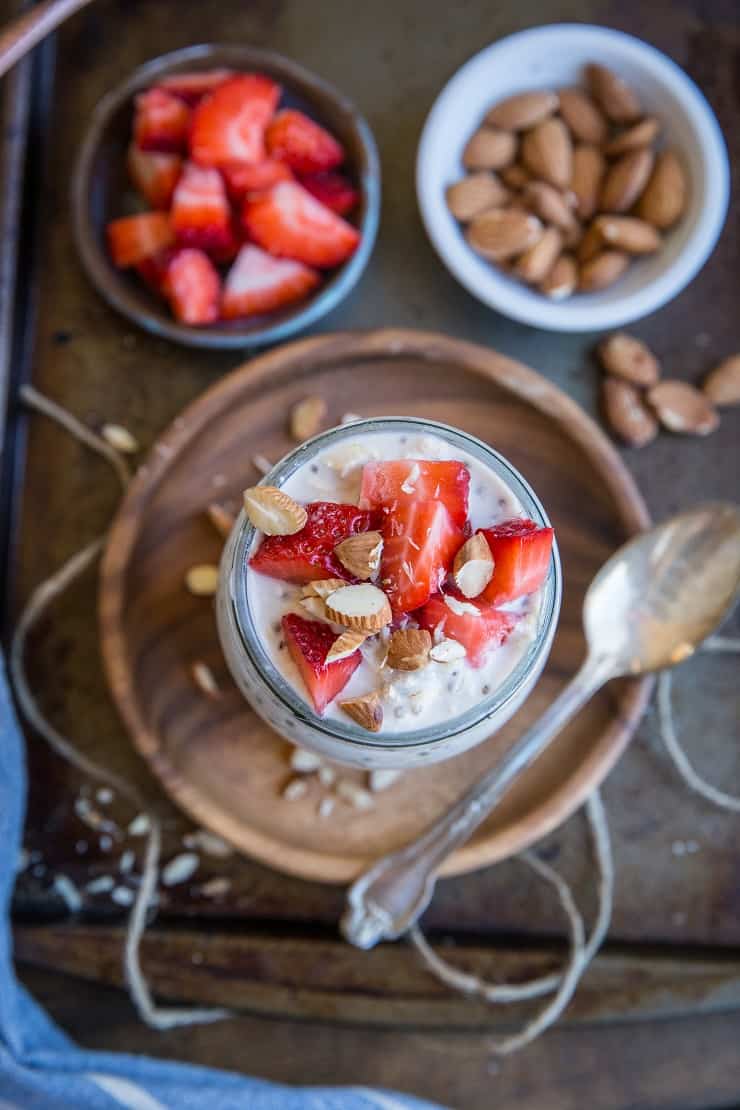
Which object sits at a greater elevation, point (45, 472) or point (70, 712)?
point (45, 472)

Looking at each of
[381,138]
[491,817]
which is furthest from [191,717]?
[381,138]

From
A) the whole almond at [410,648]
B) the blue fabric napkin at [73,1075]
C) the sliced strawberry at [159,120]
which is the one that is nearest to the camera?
the whole almond at [410,648]

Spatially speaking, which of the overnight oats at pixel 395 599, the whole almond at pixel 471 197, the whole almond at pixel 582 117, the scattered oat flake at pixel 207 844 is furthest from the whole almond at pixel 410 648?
the whole almond at pixel 582 117

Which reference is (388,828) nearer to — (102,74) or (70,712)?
(70,712)

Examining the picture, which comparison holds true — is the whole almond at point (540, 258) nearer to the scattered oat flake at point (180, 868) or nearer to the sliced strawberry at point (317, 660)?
the sliced strawberry at point (317, 660)

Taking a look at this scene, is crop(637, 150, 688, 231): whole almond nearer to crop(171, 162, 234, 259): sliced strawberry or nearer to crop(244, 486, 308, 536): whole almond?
crop(171, 162, 234, 259): sliced strawberry

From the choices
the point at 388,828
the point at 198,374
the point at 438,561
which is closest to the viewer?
the point at 438,561
